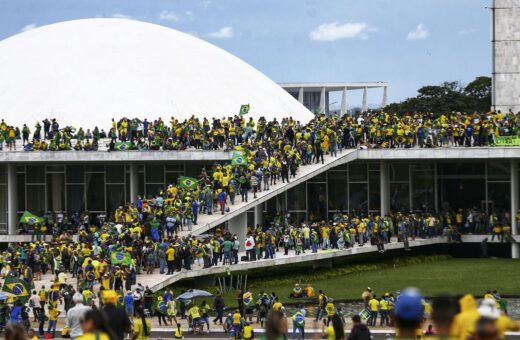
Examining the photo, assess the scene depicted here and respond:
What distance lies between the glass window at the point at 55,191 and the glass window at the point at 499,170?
1723cm

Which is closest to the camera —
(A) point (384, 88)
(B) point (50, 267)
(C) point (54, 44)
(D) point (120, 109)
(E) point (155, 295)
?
(E) point (155, 295)

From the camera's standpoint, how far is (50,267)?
32594 mm

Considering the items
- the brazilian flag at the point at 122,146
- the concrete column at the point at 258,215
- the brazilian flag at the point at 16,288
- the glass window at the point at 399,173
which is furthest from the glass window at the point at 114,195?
the brazilian flag at the point at 16,288

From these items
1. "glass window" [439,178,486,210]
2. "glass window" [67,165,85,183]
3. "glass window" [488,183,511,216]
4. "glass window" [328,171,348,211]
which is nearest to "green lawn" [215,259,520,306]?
"glass window" [488,183,511,216]

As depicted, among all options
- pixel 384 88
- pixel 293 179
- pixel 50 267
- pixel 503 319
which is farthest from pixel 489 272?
pixel 384 88

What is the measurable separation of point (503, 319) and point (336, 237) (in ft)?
94.4

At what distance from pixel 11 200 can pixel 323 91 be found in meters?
73.5

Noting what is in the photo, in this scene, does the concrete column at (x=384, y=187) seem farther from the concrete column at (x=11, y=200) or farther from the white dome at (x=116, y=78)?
the concrete column at (x=11, y=200)

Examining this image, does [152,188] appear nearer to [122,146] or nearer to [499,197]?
[122,146]

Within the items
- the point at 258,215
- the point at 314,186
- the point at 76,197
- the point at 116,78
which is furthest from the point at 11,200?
the point at 314,186

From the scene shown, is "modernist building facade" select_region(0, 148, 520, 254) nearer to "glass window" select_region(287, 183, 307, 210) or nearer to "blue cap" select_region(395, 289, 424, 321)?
"glass window" select_region(287, 183, 307, 210)

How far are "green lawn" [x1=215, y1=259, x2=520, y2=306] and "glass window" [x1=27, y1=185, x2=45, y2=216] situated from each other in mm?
13195

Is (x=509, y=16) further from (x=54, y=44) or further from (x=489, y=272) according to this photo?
(x=54, y=44)

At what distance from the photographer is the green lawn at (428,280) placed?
106 ft
